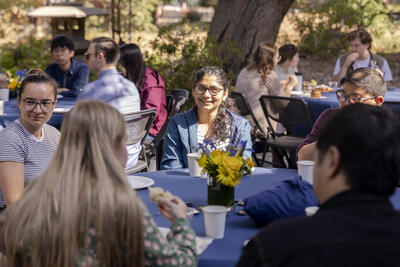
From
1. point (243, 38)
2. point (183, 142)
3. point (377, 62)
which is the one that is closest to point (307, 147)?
point (183, 142)

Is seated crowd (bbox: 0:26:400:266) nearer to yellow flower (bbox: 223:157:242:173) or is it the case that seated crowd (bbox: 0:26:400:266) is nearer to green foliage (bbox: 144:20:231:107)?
yellow flower (bbox: 223:157:242:173)

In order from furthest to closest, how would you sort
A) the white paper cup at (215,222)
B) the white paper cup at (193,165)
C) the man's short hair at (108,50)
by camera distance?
the man's short hair at (108,50), the white paper cup at (193,165), the white paper cup at (215,222)

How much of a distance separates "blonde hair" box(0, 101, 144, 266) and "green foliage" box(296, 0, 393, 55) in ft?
44.6

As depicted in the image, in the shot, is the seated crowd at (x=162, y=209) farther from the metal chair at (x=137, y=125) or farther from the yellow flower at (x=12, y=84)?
the yellow flower at (x=12, y=84)

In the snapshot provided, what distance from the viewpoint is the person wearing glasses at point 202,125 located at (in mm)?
3928

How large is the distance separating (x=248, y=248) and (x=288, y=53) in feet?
21.4

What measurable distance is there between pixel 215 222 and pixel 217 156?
16.6 inches

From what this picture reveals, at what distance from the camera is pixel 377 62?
8125mm

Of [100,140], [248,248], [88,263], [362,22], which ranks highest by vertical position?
[362,22]

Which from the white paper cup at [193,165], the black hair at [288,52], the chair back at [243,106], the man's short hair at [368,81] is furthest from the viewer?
the black hair at [288,52]

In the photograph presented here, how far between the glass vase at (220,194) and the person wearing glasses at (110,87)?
2213 millimetres

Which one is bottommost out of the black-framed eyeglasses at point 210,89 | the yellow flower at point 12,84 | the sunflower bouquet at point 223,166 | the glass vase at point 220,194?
the glass vase at point 220,194

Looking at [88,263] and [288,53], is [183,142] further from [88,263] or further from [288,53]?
[288,53]

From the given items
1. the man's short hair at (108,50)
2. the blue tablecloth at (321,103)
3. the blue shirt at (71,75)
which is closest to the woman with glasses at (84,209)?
the man's short hair at (108,50)
